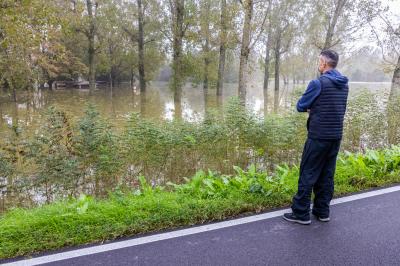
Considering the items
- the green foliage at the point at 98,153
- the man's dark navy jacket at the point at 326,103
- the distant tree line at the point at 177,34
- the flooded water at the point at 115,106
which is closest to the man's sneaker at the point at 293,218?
the man's dark navy jacket at the point at 326,103

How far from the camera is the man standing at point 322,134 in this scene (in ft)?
11.5

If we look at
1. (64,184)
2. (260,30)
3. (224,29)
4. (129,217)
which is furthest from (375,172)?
(224,29)

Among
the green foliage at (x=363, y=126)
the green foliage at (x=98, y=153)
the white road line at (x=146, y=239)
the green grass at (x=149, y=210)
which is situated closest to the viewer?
the white road line at (x=146, y=239)

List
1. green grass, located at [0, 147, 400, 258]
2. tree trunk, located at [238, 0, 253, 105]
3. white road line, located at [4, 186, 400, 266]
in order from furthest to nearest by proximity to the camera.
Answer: tree trunk, located at [238, 0, 253, 105] < green grass, located at [0, 147, 400, 258] < white road line, located at [4, 186, 400, 266]

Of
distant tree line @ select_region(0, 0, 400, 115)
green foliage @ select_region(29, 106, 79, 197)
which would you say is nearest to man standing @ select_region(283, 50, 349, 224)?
green foliage @ select_region(29, 106, 79, 197)

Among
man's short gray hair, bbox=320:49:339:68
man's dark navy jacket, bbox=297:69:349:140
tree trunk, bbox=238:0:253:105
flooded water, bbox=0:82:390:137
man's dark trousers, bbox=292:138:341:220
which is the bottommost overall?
flooded water, bbox=0:82:390:137

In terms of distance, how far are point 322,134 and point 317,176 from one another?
0.54m

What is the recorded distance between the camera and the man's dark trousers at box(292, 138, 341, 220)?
3662 millimetres

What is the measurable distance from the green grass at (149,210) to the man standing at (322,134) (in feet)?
2.00

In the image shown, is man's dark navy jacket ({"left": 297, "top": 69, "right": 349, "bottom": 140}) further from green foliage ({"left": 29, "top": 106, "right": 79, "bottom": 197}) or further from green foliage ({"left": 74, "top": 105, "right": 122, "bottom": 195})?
green foliage ({"left": 29, "top": 106, "right": 79, "bottom": 197})

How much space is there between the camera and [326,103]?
11.6 feet

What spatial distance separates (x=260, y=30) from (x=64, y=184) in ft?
38.1

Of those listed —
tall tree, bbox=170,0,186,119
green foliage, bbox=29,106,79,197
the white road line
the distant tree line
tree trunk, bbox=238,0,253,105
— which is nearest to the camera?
the white road line

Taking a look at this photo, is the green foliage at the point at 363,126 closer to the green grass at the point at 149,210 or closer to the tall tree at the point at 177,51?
the green grass at the point at 149,210
